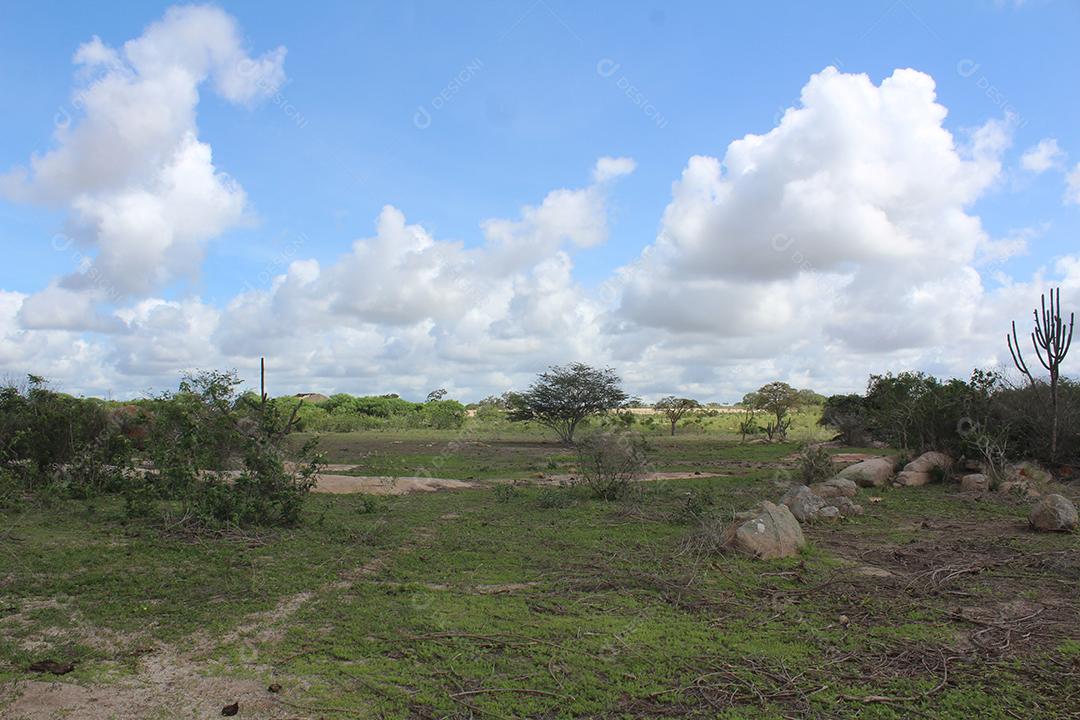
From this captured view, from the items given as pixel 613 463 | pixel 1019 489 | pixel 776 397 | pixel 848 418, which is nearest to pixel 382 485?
pixel 613 463

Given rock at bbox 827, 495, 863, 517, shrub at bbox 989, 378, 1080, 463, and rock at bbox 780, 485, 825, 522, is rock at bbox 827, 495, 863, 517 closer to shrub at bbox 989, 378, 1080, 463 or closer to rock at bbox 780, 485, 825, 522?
rock at bbox 780, 485, 825, 522

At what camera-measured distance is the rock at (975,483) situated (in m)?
13.8

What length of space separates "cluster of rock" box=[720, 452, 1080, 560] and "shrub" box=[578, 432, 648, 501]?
269cm

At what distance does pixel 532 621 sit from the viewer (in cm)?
581

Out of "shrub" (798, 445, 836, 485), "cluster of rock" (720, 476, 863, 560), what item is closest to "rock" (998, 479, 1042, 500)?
"shrub" (798, 445, 836, 485)

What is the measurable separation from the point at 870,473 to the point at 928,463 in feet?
5.75

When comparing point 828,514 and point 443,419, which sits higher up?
point 443,419

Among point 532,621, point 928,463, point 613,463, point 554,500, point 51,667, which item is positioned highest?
point 613,463

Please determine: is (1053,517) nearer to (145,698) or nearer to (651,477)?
(651,477)

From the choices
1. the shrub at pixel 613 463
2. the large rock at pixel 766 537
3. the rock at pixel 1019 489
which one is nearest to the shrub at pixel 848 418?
the rock at pixel 1019 489

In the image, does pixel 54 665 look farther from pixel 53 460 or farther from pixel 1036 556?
pixel 53 460

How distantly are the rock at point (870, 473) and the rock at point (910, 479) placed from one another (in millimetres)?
185

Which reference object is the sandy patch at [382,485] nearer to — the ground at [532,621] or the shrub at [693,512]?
the ground at [532,621]

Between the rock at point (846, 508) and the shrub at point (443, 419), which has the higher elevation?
the shrub at point (443, 419)
